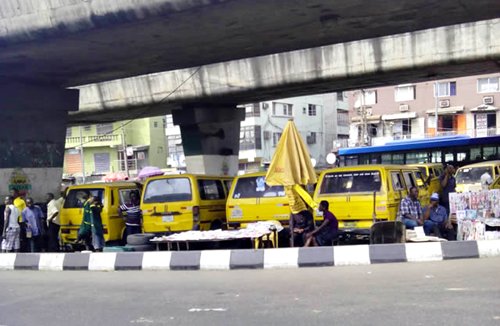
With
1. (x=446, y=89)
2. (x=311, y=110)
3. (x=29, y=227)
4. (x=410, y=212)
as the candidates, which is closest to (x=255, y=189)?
(x=410, y=212)

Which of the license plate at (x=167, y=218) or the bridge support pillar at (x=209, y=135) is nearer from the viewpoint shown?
the license plate at (x=167, y=218)

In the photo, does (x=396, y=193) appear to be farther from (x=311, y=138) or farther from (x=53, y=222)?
(x=311, y=138)

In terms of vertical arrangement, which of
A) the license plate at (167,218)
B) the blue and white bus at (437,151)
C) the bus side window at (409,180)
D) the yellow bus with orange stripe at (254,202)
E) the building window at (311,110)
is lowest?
the license plate at (167,218)

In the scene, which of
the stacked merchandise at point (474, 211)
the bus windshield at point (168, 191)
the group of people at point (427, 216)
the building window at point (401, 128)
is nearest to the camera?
the stacked merchandise at point (474, 211)

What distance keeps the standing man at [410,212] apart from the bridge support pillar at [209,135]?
1434cm

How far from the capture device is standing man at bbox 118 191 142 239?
43.4 ft

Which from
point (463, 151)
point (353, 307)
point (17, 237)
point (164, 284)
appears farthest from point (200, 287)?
point (463, 151)

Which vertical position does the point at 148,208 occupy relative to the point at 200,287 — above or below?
above

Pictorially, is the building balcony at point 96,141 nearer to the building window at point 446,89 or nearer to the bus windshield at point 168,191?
the building window at point 446,89

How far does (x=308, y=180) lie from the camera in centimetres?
1173

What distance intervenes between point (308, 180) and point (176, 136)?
48843 mm

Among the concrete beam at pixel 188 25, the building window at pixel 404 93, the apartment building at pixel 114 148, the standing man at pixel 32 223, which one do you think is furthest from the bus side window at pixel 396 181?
the apartment building at pixel 114 148

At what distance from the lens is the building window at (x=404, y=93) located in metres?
54.2

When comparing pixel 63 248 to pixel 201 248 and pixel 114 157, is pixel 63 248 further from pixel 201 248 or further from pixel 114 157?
pixel 114 157
